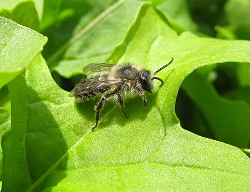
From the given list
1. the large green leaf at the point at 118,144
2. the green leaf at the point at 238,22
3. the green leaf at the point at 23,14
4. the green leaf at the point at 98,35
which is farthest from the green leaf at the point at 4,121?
the green leaf at the point at 238,22

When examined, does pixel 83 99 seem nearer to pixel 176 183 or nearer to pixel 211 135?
pixel 176 183

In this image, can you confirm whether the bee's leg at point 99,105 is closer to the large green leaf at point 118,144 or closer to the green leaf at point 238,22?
the large green leaf at point 118,144

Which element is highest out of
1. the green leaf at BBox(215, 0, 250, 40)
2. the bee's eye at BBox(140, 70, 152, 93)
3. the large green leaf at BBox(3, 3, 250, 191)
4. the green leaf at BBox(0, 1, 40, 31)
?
the green leaf at BBox(0, 1, 40, 31)

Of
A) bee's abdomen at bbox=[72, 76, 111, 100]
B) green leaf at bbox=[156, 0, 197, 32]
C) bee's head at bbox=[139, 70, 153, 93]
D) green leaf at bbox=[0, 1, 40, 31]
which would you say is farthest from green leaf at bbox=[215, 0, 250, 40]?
green leaf at bbox=[0, 1, 40, 31]

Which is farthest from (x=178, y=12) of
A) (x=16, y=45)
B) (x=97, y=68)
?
(x=16, y=45)

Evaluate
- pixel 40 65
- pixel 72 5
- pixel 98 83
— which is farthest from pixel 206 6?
pixel 40 65

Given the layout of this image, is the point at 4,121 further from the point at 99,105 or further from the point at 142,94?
the point at 142,94

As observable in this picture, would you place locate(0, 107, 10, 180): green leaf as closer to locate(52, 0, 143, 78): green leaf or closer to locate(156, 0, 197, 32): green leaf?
locate(52, 0, 143, 78): green leaf
